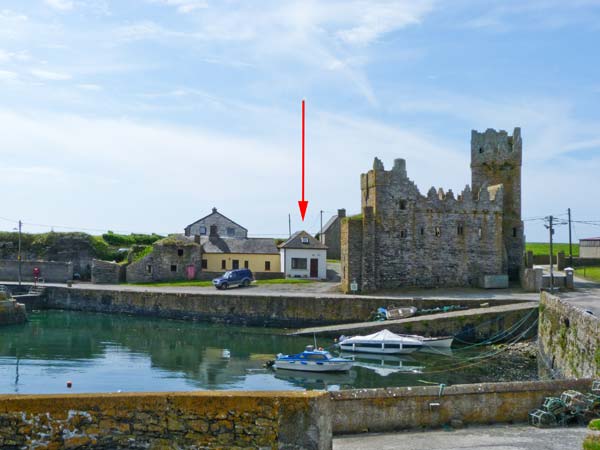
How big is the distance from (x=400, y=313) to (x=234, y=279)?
16.5 meters

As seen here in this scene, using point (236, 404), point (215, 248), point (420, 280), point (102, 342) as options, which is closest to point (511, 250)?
point (420, 280)

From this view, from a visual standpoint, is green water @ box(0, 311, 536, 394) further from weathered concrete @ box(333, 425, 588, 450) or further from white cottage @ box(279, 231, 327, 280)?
white cottage @ box(279, 231, 327, 280)

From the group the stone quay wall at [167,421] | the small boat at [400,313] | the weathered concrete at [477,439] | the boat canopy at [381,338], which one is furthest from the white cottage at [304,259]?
the stone quay wall at [167,421]

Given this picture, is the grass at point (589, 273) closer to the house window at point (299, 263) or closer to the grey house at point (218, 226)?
the house window at point (299, 263)

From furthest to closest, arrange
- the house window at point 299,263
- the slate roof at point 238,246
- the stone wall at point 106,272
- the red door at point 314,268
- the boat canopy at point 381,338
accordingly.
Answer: the slate roof at point 238,246
the stone wall at point 106,272
the red door at point 314,268
the house window at point 299,263
the boat canopy at point 381,338

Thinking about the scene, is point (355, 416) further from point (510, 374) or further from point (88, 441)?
point (510, 374)

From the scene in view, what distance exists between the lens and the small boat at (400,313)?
3831cm

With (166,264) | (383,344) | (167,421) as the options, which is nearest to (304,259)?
(166,264)

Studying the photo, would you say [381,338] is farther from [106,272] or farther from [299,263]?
[106,272]

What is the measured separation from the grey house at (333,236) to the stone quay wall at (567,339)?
37856 mm

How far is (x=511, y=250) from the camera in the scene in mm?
48531

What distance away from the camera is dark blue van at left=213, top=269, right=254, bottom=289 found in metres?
49.9

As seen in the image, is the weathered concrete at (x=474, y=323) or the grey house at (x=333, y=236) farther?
the grey house at (x=333, y=236)

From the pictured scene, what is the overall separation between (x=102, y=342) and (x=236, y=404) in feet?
102
